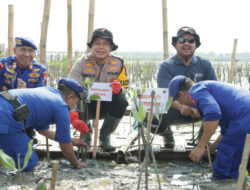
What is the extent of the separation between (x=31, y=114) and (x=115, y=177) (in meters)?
0.87

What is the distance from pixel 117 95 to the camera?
3.42 m

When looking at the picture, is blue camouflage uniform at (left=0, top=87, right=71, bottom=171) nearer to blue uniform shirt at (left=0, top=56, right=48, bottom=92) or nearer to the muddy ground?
the muddy ground

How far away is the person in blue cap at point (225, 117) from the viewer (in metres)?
2.40

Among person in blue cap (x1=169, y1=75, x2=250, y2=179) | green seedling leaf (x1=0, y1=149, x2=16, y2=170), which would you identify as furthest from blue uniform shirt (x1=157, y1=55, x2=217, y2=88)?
green seedling leaf (x1=0, y1=149, x2=16, y2=170)

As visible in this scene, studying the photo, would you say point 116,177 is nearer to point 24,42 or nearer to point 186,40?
point 24,42

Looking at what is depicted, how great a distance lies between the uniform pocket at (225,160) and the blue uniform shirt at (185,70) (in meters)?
1.33

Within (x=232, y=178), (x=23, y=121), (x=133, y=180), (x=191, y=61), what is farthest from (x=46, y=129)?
(x=191, y=61)

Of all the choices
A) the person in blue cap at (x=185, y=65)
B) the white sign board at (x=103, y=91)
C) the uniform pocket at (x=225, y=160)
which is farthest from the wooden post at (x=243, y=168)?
the person in blue cap at (x=185, y=65)

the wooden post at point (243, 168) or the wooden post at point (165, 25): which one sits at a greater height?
the wooden post at point (165, 25)

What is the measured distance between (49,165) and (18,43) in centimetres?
130

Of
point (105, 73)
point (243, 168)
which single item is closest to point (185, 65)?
point (105, 73)

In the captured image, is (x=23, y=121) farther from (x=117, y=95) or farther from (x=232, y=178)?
(x=232, y=178)

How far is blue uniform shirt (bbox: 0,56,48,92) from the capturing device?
10.9 ft

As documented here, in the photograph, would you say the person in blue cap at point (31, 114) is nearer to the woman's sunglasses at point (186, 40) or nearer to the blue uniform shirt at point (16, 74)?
the blue uniform shirt at point (16, 74)
